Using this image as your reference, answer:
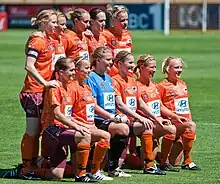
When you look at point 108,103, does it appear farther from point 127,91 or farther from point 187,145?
point 187,145

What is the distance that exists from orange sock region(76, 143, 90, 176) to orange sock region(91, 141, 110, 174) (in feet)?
0.59

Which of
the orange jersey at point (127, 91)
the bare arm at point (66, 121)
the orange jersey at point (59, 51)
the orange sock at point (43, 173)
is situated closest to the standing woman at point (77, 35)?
the orange jersey at point (59, 51)

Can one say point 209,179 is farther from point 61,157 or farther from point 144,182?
point 61,157

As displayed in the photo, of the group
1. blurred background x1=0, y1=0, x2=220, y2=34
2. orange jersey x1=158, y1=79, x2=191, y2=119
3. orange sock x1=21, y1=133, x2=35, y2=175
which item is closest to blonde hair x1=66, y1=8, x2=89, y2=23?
orange jersey x1=158, y1=79, x2=191, y2=119

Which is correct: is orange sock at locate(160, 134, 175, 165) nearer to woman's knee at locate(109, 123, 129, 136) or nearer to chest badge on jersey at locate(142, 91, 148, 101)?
chest badge on jersey at locate(142, 91, 148, 101)

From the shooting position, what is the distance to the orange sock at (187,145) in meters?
10.9

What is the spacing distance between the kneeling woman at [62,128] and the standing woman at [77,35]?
1085 millimetres

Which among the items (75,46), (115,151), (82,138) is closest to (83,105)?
(82,138)

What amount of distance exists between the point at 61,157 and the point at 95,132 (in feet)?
1.72

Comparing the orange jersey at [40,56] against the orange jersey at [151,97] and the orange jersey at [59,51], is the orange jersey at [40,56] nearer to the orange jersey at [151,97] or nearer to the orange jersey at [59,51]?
the orange jersey at [59,51]

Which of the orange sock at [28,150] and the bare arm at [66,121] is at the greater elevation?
the bare arm at [66,121]

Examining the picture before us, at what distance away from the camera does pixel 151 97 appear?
1077cm

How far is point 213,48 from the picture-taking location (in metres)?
34.4

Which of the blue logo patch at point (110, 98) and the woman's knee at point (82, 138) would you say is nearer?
the woman's knee at point (82, 138)
